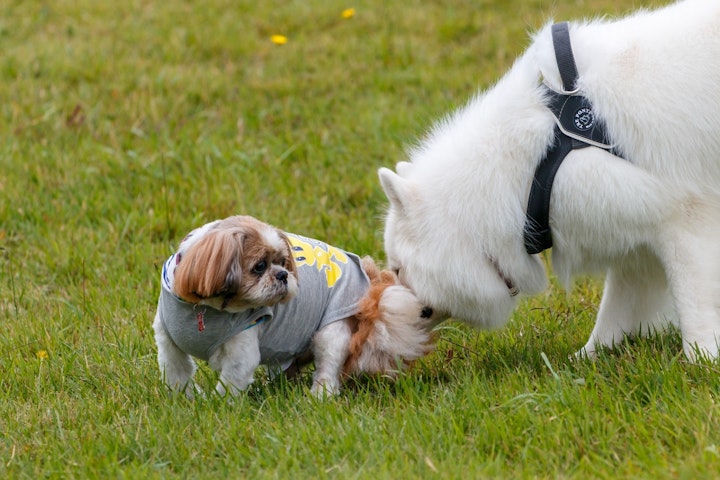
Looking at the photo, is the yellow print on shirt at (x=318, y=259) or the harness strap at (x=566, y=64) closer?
the harness strap at (x=566, y=64)

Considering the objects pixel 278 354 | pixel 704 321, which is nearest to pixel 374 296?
pixel 278 354

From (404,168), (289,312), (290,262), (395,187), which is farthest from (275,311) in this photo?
(404,168)

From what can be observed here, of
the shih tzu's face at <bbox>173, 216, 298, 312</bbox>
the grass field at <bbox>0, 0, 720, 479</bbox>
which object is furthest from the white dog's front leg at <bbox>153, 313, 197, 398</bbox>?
the shih tzu's face at <bbox>173, 216, 298, 312</bbox>

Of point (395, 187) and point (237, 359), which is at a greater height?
point (395, 187)

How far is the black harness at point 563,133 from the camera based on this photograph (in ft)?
13.4

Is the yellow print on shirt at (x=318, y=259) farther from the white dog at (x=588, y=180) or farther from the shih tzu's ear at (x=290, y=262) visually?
the white dog at (x=588, y=180)

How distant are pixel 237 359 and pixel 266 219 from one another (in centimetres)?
239

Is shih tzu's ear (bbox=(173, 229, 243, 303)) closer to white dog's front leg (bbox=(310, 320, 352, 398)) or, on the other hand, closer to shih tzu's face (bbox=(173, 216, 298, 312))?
shih tzu's face (bbox=(173, 216, 298, 312))

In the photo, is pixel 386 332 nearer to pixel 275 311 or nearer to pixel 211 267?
pixel 275 311

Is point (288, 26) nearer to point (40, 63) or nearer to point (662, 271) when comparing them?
point (40, 63)

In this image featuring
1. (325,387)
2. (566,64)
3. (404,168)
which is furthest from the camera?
(404,168)

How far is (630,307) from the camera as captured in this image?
476cm

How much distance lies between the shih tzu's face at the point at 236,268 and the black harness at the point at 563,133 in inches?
43.3

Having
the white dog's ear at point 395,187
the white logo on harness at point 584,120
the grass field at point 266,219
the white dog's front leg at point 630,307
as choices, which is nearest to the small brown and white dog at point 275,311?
the grass field at point 266,219
